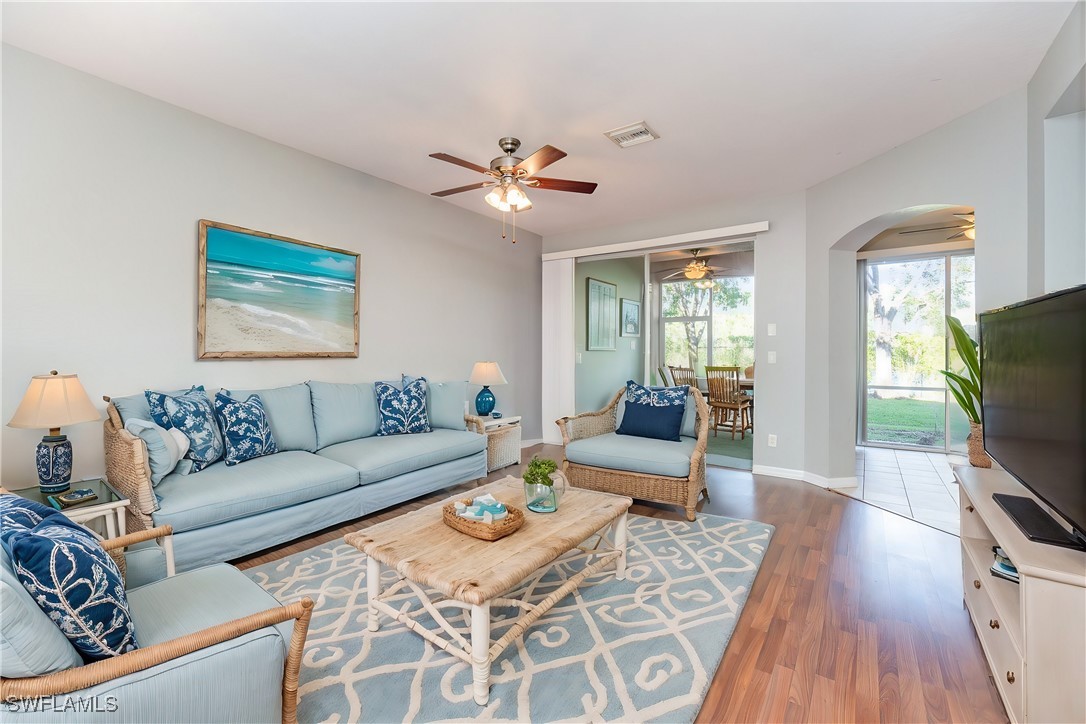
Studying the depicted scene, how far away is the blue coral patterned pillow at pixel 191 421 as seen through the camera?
2.67 m

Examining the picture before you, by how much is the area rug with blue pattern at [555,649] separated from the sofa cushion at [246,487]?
0.34 m

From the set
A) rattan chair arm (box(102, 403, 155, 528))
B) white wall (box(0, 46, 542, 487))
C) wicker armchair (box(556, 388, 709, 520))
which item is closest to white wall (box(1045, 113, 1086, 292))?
wicker armchair (box(556, 388, 709, 520))

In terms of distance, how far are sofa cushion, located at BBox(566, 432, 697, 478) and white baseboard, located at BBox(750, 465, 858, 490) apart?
1.23 m

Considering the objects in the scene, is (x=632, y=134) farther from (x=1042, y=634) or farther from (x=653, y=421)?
(x=1042, y=634)

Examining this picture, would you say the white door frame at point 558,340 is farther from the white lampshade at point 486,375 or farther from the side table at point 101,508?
the side table at point 101,508

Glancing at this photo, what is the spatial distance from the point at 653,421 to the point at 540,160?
6.93ft

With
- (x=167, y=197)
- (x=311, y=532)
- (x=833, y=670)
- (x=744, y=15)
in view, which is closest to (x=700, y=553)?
(x=833, y=670)

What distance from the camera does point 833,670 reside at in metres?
1.77

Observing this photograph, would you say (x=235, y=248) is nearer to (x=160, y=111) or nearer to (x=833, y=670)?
(x=160, y=111)

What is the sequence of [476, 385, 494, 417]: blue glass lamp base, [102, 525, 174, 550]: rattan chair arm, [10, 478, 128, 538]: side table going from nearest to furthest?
[102, 525, 174, 550]: rattan chair arm, [10, 478, 128, 538]: side table, [476, 385, 494, 417]: blue glass lamp base

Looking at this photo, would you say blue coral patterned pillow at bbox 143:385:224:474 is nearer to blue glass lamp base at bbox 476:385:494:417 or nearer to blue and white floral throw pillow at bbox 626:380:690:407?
blue glass lamp base at bbox 476:385:494:417

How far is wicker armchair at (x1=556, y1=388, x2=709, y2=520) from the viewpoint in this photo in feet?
10.7

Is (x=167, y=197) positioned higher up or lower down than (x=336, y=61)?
lower down

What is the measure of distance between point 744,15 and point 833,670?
105 inches
